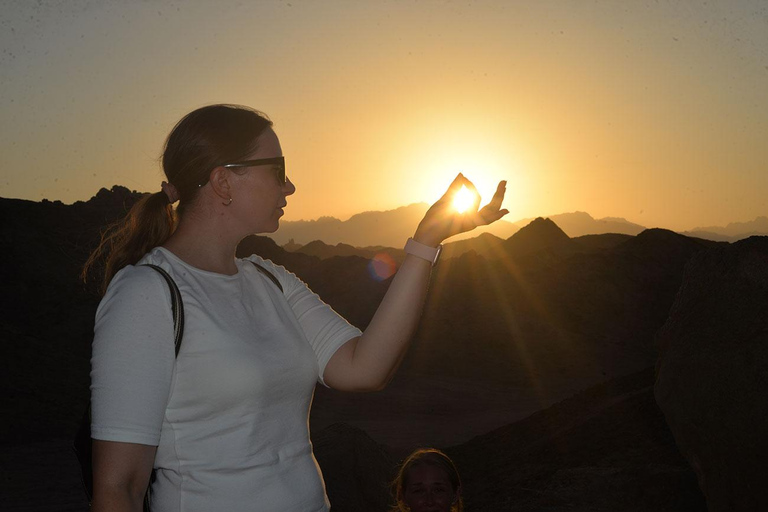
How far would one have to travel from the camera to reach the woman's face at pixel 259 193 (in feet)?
6.08

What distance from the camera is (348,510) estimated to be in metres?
6.72

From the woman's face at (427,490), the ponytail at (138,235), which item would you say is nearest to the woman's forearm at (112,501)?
the ponytail at (138,235)

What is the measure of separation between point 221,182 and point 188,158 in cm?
11

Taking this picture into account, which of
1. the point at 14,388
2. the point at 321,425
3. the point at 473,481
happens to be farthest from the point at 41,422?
the point at 473,481

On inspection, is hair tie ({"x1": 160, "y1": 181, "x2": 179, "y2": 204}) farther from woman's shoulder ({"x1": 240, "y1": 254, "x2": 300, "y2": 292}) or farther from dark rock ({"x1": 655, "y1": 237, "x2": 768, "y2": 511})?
dark rock ({"x1": 655, "y1": 237, "x2": 768, "y2": 511})

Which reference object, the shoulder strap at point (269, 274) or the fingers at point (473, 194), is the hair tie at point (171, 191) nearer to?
the shoulder strap at point (269, 274)

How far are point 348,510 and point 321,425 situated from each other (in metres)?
8.38

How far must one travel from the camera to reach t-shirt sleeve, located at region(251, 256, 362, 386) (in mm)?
1964

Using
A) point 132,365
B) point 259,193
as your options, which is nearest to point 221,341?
point 132,365

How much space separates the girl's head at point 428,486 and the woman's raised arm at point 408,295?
2.04m

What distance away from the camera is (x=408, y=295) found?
186 centimetres

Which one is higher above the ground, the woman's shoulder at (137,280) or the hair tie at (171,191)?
the hair tie at (171,191)

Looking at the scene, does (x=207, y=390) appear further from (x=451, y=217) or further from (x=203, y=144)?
(x=451, y=217)

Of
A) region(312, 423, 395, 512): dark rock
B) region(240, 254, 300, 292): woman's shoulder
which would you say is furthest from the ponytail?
region(312, 423, 395, 512): dark rock
